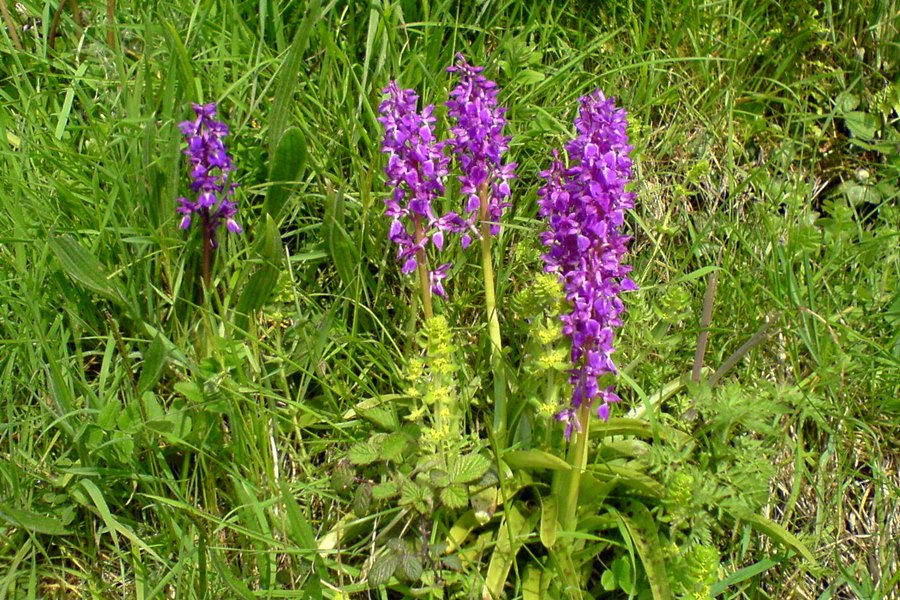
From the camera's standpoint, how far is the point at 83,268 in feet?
8.71

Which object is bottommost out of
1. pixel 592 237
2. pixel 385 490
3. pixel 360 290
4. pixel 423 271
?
pixel 385 490

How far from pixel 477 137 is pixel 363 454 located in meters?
0.94

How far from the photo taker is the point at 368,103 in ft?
9.86

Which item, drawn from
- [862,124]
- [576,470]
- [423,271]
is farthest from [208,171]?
[862,124]

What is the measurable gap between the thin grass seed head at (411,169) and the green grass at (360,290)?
0.97 feet

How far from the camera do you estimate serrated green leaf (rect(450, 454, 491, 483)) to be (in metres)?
2.39

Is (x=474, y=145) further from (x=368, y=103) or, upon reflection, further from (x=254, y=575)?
(x=254, y=575)

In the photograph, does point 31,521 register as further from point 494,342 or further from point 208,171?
point 494,342

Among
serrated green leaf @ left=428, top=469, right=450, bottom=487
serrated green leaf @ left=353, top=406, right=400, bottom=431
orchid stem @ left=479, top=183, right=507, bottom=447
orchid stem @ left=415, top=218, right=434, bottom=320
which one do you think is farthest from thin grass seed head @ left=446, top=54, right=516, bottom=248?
serrated green leaf @ left=428, top=469, right=450, bottom=487

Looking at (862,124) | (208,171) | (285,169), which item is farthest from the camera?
(862,124)

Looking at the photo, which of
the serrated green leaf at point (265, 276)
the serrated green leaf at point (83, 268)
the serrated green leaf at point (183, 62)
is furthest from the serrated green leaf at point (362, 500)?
the serrated green leaf at point (183, 62)

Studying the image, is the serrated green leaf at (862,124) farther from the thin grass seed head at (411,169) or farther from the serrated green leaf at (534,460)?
the serrated green leaf at (534,460)

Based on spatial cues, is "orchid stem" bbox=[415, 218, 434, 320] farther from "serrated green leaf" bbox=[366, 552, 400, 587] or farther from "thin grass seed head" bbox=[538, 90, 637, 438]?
"serrated green leaf" bbox=[366, 552, 400, 587]

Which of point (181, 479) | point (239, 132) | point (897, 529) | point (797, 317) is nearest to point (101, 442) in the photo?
point (181, 479)
